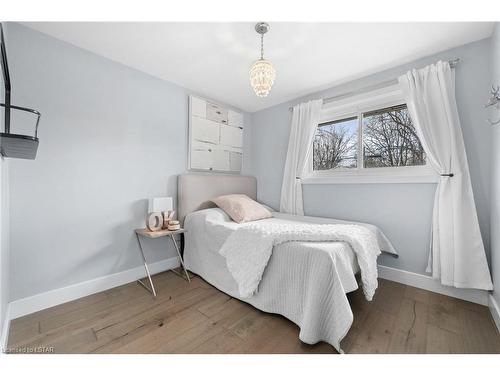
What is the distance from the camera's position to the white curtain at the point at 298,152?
9.21 feet

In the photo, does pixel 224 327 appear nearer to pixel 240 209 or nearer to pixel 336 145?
pixel 240 209

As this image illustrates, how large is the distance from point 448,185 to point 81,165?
10.9 feet

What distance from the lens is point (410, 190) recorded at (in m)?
2.14

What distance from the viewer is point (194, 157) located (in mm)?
Result: 2791

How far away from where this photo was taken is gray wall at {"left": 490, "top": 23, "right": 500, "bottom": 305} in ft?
5.02

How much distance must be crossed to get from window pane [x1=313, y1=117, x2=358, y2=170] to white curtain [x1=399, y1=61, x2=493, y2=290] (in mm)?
693

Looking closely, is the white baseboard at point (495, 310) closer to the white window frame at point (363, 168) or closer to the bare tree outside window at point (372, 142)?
the white window frame at point (363, 168)

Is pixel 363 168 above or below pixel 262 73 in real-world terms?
below

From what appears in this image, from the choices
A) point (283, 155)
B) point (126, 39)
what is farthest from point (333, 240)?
point (126, 39)

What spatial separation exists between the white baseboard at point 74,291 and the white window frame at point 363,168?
90.7 inches

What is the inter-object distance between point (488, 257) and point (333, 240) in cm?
142

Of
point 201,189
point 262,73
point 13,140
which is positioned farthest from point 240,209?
point 13,140
